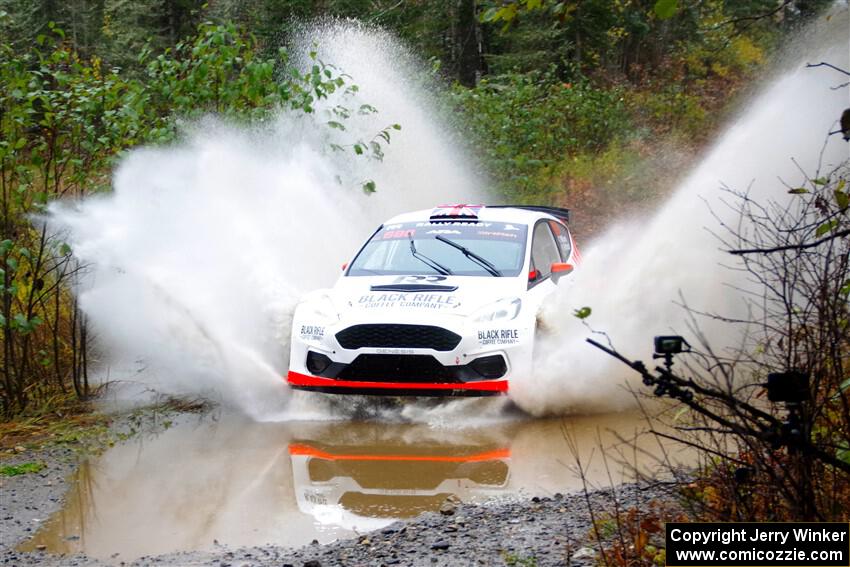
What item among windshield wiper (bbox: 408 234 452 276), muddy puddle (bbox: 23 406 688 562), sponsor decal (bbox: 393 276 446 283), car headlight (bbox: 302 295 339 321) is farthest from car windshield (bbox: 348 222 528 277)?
muddy puddle (bbox: 23 406 688 562)

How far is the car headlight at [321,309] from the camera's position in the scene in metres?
10.1

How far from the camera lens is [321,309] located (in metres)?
10.2

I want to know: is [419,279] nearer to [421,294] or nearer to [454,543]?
[421,294]

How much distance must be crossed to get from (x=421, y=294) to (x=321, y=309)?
0.97 meters

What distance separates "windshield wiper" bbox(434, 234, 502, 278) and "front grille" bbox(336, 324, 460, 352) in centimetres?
139

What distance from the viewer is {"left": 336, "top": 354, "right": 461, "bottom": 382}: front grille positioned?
9.62 m

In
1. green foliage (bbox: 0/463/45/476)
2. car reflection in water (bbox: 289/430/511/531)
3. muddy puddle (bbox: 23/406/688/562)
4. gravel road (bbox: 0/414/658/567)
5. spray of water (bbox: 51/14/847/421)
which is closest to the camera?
gravel road (bbox: 0/414/658/567)

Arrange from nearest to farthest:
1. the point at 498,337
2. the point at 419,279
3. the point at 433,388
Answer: the point at 433,388 → the point at 498,337 → the point at 419,279

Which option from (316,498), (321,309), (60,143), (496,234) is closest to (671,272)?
(496,234)

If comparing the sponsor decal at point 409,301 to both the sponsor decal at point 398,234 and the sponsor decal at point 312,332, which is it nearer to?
the sponsor decal at point 312,332

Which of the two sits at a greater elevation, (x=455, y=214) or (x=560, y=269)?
(x=455, y=214)

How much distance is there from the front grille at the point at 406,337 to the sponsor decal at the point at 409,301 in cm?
29

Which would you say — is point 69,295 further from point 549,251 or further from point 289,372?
point 549,251

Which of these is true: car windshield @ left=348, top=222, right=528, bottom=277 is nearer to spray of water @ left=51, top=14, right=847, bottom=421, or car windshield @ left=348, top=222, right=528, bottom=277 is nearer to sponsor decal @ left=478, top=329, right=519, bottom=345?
spray of water @ left=51, top=14, right=847, bottom=421
